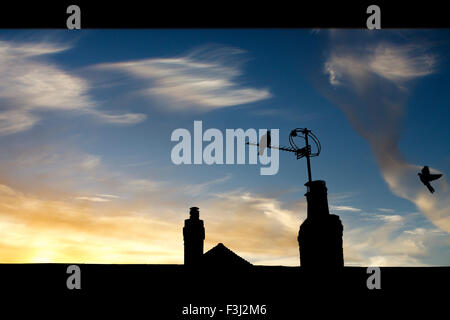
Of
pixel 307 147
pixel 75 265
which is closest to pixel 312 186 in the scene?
pixel 307 147

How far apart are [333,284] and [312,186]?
4.02m

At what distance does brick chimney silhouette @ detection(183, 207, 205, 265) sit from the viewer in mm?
10211

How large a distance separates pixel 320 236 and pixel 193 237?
11.9 ft

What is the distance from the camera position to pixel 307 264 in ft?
30.9

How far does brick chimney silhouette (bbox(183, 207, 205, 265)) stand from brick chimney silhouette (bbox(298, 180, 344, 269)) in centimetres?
290

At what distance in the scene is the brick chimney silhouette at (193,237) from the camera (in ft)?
33.5

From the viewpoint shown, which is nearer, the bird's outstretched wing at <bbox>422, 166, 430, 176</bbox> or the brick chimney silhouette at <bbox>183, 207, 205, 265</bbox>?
the bird's outstretched wing at <bbox>422, 166, 430, 176</bbox>

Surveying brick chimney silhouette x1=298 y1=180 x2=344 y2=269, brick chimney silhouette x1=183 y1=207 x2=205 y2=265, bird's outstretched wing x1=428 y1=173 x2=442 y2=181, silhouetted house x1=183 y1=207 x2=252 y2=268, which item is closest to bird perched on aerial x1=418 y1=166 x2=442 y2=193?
bird's outstretched wing x1=428 y1=173 x2=442 y2=181
